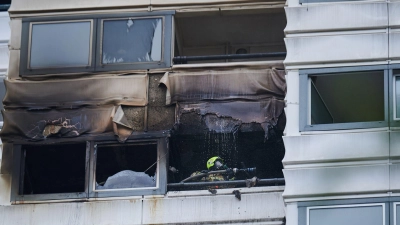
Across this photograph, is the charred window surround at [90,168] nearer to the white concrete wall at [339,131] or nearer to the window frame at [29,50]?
the window frame at [29,50]

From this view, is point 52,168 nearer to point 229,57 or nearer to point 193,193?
point 193,193

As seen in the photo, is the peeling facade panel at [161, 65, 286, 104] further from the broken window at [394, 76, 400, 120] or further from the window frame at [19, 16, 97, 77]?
the broken window at [394, 76, 400, 120]

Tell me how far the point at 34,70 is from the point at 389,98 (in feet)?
27.1

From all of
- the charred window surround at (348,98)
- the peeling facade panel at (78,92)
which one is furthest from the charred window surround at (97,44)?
the charred window surround at (348,98)

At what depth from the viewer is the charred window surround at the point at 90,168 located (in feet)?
73.8

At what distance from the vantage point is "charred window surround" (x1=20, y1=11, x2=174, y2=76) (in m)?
23.5

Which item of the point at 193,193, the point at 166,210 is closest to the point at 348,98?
the point at 193,193

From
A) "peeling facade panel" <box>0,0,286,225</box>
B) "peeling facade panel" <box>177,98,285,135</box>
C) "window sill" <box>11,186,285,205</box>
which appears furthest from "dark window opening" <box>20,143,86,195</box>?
"peeling facade panel" <box>177,98,285,135</box>

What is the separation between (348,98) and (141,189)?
4.95m

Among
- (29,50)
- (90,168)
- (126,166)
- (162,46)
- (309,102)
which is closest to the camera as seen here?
(309,102)

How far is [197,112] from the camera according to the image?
75.3 feet

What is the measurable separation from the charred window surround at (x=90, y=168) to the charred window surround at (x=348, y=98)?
3485 mm

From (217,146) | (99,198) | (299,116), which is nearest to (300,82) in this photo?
(299,116)

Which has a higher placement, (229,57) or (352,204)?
(229,57)
